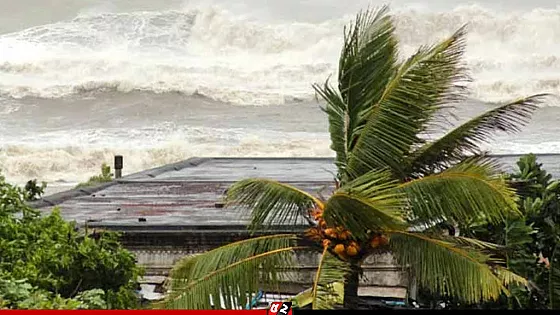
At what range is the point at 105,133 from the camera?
10.1m

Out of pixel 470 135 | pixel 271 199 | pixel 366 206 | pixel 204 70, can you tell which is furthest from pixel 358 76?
pixel 204 70

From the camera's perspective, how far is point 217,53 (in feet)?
34.5

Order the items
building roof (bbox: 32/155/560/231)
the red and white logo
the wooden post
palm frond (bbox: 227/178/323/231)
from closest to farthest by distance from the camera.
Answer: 1. the red and white logo
2. palm frond (bbox: 227/178/323/231)
3. building roof (bbox: 32/155/560/231)
4. the wooden post

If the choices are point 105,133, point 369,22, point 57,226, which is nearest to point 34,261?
point 57,226

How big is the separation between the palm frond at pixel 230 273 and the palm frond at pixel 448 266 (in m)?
0.39

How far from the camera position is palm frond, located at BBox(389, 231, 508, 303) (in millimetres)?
2793

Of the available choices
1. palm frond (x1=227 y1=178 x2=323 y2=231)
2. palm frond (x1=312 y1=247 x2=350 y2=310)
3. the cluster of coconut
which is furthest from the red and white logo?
palm frond (x1=227 y1=178 x2=323 y2=231)

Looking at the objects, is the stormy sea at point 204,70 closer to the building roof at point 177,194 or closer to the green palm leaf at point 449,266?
the building roof at point 177,194

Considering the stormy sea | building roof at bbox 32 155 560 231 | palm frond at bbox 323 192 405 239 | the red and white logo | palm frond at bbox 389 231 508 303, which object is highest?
the stormy sea

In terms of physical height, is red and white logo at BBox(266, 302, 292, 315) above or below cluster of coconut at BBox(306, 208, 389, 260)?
below

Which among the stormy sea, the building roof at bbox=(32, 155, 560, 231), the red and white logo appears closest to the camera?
the red and white logo

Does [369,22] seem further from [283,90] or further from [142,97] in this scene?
[142,97]

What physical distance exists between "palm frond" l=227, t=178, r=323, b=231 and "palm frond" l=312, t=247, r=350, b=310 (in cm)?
20

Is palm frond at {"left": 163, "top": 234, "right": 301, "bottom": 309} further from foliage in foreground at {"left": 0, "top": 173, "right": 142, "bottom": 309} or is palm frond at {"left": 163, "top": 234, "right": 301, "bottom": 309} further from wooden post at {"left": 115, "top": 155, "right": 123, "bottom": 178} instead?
wooden post at {"left": 115, "top": 155, "right": 123, "bottom": 178}
